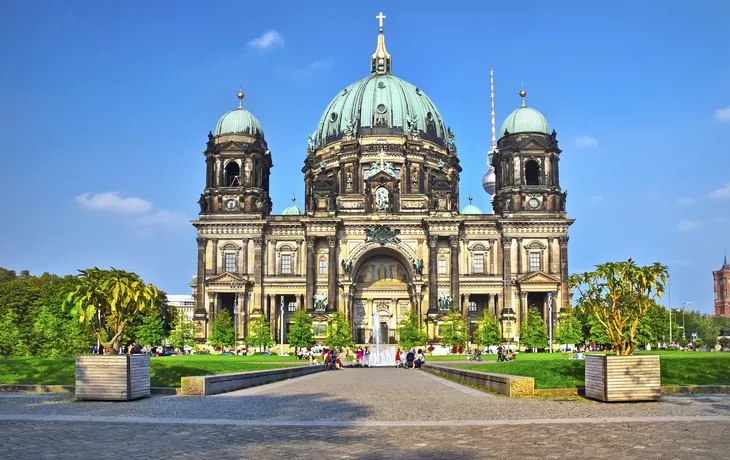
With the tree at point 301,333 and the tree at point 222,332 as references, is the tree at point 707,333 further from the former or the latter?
the tree at point 222,332

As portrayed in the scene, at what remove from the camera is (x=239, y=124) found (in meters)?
103

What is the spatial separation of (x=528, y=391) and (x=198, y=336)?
246 ft

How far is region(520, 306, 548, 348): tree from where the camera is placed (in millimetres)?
89312

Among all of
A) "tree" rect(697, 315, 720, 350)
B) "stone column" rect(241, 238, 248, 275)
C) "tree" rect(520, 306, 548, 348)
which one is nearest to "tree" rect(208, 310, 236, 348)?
"stone column" rect(241, 238, 248, 275)

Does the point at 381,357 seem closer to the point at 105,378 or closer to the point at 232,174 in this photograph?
the point at 232,174

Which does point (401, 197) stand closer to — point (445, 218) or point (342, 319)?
point (445, 218)

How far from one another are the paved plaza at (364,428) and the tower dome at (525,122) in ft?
267

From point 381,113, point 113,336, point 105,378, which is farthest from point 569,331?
point 105,378

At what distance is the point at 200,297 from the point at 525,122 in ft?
156

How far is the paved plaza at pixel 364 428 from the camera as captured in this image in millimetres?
13484

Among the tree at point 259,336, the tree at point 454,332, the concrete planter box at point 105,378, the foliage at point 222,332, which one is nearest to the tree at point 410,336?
the tree at point 454,332

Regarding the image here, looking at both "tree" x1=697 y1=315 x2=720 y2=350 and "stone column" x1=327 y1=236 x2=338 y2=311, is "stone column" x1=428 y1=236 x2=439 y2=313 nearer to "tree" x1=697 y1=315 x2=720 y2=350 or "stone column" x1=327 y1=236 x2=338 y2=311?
"stone column" x1=327 y1=236 x2=338 y2=311

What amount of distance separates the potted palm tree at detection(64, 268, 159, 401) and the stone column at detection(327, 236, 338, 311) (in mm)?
70000

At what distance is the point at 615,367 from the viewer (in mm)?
21953
